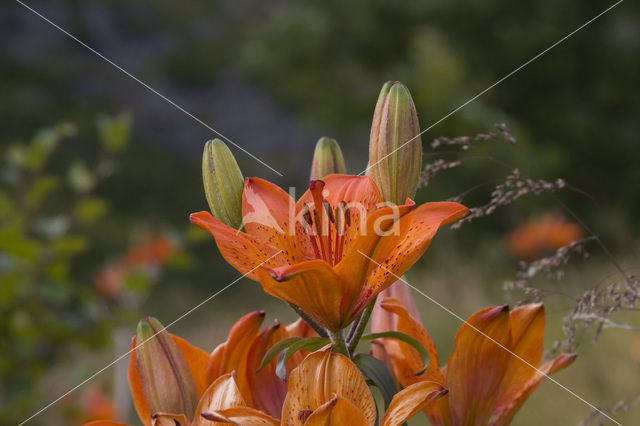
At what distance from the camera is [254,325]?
426 millimetres

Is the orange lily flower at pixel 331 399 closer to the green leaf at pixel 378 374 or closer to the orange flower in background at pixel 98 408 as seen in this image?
the green leaf at pixel 378 374

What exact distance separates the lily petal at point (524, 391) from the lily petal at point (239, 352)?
0.16 meters

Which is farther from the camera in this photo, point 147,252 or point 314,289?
point 147,252

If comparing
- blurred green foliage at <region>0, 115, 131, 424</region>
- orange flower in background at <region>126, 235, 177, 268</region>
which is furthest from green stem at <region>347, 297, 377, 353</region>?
orange flower in background at <region>126, 235, 177, 268</region>

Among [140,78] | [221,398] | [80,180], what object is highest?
[140,78]

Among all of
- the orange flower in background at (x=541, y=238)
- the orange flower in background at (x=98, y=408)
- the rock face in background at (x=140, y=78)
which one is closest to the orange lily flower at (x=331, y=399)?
the orange flower in background at (x=98, y=408)

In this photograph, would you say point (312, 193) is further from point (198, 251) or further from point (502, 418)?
point (198, 251)

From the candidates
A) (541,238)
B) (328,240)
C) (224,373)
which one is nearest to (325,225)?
(328,240)

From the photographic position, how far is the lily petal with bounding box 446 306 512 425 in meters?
0.42

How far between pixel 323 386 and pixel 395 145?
16 centimetres

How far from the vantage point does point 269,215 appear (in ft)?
1.43

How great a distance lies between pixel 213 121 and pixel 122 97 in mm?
1618

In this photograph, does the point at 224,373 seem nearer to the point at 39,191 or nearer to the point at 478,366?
the point at 478,366

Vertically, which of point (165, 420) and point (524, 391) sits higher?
point (165, 420)
